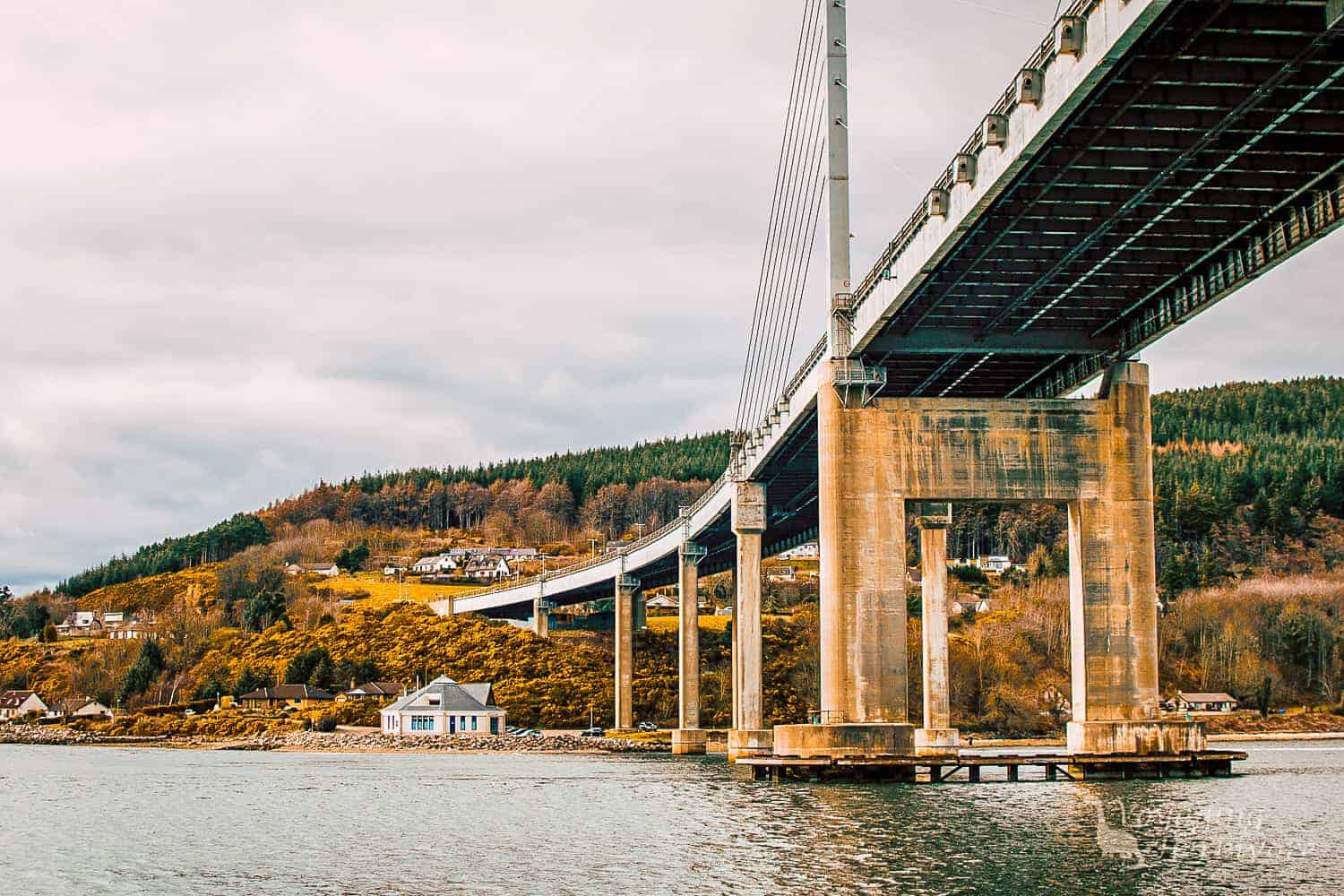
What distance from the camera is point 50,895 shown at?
93.8ft

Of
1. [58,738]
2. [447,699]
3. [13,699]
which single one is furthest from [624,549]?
[13,699]

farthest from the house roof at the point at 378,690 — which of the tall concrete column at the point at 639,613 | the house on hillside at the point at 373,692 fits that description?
the tall concrete column at the point at 639,613

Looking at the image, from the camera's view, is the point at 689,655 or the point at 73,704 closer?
the point at 689,655

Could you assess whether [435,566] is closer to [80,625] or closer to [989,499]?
[80,625]

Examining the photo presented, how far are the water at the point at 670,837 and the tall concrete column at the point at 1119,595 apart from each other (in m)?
2.18

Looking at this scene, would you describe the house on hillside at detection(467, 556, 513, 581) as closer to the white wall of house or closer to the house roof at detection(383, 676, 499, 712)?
the house roof at detection(383, 676, 499, 712)

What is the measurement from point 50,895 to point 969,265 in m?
29.6

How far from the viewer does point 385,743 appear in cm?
10431

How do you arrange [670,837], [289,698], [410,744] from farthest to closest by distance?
[289,698] → [410,744] → [670,837]

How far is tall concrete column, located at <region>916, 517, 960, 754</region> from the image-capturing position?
74562mm

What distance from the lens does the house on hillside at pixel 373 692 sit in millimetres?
118312

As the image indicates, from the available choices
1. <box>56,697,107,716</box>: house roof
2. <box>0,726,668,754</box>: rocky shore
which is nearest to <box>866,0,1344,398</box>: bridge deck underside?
<box>0,726,668,754</box>: rocky shore

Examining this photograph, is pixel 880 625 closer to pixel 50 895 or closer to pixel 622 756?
pixel 50 895

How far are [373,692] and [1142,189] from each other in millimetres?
91057
